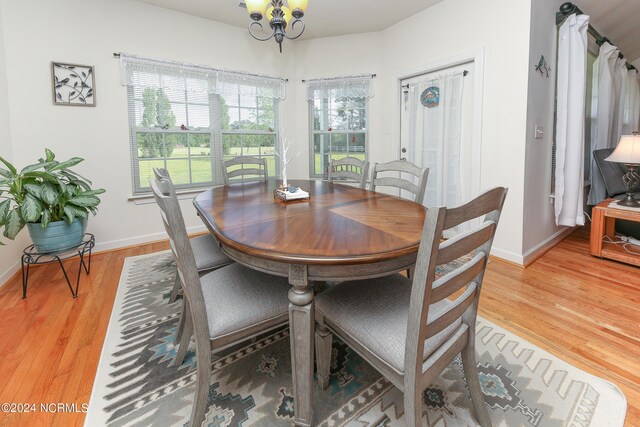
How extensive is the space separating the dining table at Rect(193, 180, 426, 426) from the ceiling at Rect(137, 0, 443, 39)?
2.63 m

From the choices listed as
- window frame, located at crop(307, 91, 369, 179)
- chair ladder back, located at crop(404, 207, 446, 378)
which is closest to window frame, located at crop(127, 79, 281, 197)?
window frame, located at crop(307, 91, 369, 179)

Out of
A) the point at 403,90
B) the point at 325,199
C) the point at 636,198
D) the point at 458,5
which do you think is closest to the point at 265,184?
the point at 325,199

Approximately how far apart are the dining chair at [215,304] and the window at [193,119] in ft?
8.21

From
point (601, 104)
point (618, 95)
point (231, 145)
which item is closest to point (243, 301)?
point (231, 145)

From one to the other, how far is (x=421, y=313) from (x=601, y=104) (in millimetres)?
4486

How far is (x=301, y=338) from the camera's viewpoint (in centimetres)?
109

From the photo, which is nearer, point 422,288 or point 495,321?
point 422,288

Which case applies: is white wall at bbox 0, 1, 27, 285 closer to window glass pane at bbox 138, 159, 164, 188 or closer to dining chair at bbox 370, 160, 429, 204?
window glass pane at bbox 138, 159, 164, 188

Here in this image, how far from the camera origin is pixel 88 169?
306cm

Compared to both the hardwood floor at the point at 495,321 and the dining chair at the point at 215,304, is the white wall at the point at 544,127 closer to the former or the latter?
the hardwood floor at the point at 495,321

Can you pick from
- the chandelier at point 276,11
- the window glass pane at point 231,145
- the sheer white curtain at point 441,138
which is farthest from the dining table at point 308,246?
the window glass pane at point 231,145

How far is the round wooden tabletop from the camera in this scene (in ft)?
3.37

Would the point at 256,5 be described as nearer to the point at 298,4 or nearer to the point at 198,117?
the point at 298,4

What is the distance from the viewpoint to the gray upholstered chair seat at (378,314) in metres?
0.97
